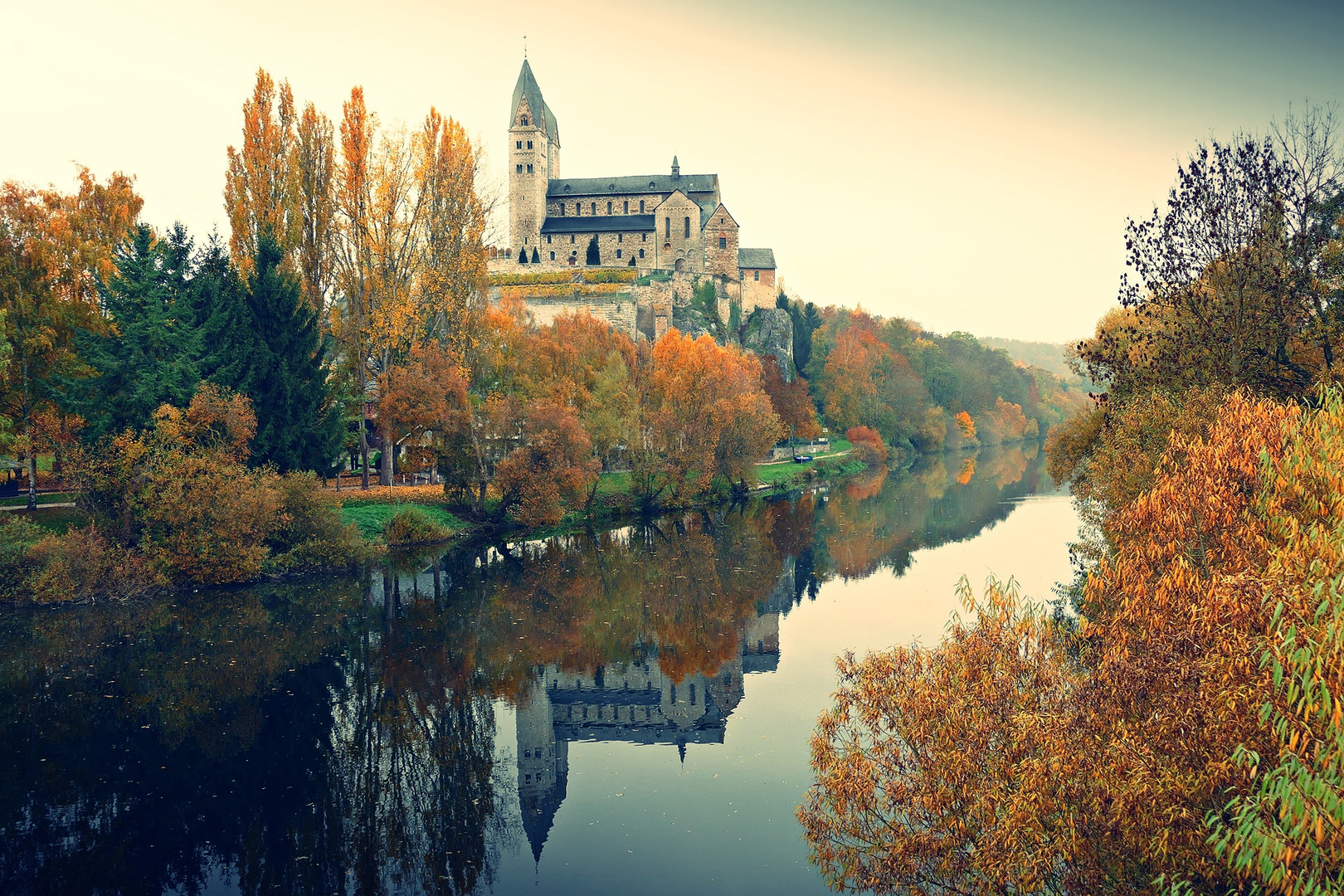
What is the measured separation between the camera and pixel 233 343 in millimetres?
29344

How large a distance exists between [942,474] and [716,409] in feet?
83.4

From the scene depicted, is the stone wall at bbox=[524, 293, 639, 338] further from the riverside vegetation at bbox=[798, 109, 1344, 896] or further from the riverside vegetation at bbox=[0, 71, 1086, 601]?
the riverside vegetation at bbox=[798, 109, 1344, 896]

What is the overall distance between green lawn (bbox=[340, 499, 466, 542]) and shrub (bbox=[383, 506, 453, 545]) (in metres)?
0.27

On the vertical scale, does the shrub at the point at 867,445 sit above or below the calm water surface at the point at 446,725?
above

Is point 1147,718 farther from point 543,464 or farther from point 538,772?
point 543,464

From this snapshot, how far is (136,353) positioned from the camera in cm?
2634

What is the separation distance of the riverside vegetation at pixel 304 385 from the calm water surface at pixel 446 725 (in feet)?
8.66

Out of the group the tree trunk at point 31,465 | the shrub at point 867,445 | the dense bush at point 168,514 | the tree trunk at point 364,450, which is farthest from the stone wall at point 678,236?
the tree trunk at point 31,465

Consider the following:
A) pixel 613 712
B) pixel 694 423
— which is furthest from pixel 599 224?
pixel 613 712

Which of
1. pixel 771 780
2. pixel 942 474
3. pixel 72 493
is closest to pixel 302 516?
pixel 72 493

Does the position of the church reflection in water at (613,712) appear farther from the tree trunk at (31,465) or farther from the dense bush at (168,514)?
the tree trunk at (31,465)

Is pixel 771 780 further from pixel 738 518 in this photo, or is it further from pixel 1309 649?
pixel 738 518

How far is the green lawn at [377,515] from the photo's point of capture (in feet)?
103

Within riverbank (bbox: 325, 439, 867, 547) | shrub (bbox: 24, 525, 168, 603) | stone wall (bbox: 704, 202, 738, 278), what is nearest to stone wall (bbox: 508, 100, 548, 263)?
stone wall (bbox: 704, 202, 738, 278)
